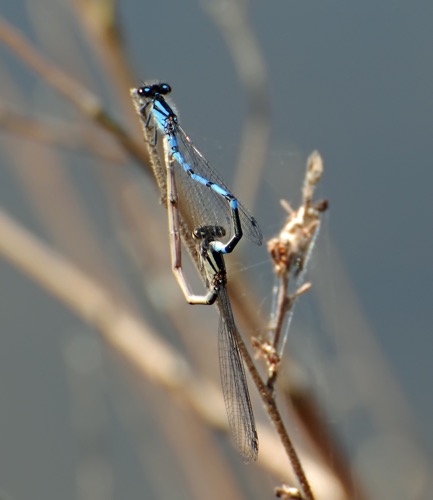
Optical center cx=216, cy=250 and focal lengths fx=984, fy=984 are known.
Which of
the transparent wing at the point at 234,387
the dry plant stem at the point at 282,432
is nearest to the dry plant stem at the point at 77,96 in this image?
the transparent wing at the point at 234,387

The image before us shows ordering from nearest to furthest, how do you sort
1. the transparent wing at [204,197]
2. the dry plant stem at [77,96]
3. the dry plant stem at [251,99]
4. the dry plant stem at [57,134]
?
the transparent wing at [204,197] < the dry plant stem at [77,96] < the dry plant stem at [57,134] < the dry plant stem at [251,99]

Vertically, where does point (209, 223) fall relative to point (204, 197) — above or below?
below

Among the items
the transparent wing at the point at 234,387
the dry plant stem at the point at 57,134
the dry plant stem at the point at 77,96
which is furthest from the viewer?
the dry plant stem at the point at 57,134

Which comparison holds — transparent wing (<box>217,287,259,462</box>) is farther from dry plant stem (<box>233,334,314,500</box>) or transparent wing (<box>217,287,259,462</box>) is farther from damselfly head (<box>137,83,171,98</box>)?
damselfly head (<box>137,83,171,98</box>)

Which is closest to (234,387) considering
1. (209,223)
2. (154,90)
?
(209,223)

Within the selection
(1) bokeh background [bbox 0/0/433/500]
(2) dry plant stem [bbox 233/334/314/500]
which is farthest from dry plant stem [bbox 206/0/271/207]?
(2) dry plant stem [bbox 233/334/314/500]

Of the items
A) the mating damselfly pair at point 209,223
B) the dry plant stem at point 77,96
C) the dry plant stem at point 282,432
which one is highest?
the dry plant stem at point 77,96

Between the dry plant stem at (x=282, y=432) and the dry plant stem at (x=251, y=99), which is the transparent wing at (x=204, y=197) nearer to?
the dry plant stem at (x=282, y=432)

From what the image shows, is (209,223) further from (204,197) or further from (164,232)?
(164,232)
